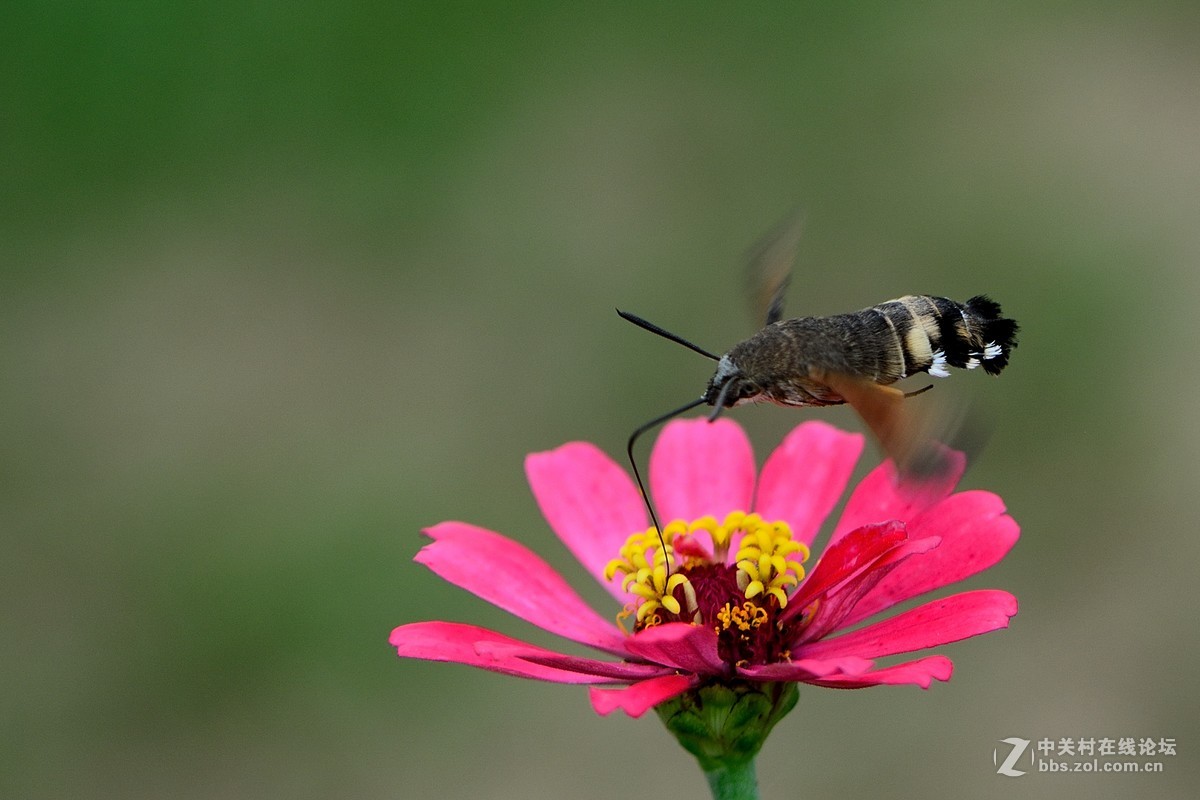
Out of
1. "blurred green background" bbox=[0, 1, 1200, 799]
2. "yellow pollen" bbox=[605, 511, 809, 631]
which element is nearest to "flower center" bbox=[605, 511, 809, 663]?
"yellow pollen" bbox=[605, 511, 809, 631]

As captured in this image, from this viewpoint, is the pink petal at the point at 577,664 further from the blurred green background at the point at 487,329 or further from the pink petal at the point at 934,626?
the blurred green background at the point at 487,329

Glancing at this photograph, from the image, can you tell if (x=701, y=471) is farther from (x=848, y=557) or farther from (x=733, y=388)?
(x=848, y=557)

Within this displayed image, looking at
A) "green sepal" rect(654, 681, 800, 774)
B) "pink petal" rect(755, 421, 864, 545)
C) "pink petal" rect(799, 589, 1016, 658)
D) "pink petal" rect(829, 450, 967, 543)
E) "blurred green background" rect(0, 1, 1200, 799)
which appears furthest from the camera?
"blurred green background" rect(0, 1, 1200, 799)

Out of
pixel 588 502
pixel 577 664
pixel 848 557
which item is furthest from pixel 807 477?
pixel 577 664

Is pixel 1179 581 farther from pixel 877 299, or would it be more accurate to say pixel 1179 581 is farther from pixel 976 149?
pixel 976 149

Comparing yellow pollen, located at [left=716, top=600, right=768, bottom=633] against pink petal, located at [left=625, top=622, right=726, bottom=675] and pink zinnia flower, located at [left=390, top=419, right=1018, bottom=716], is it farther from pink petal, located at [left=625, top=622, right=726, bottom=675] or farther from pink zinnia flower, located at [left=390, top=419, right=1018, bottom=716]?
pink petal, located at [left=625, top=622, right=726, bottom=675]

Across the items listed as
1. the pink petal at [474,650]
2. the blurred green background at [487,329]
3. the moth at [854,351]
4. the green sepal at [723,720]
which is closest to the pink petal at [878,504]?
the moth at [854,351]
